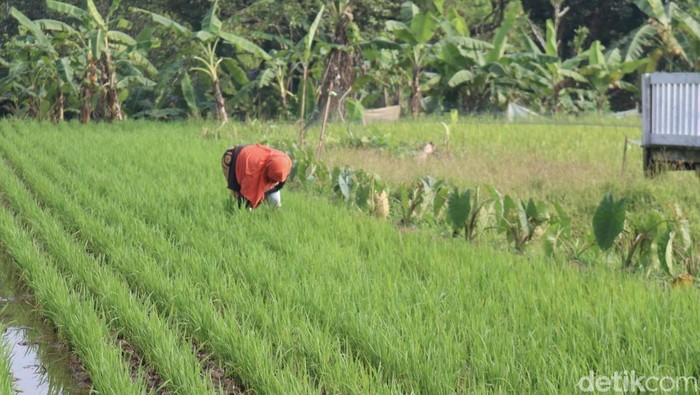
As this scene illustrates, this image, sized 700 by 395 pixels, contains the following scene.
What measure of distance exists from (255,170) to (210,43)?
32.1 feet

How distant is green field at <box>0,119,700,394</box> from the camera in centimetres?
312

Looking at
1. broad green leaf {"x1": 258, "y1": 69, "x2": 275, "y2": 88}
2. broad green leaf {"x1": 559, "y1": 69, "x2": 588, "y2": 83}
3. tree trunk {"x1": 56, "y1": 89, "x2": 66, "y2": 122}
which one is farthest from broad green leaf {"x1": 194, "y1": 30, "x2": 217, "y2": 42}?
broad green leaf {"x1": 559, "y1": 69, "x2": 588, "y2": 83}

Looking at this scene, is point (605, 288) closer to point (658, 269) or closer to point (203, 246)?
point (658, 269)

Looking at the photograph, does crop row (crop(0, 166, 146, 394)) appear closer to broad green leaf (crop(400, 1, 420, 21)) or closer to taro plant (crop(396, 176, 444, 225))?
taro plant (crop(396, 176, 444, 225))

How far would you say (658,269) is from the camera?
5051mm

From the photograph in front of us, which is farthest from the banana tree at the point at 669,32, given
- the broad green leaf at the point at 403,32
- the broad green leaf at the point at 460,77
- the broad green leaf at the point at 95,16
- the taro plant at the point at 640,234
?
the taro plant at the point at 640,234

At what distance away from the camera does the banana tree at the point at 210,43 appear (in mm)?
14125

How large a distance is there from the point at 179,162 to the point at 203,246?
4180 mm

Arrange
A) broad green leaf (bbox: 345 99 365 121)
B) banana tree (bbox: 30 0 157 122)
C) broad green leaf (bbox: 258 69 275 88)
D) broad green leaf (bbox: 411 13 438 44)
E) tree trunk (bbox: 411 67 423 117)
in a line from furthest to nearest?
tree trunk (bbox: 411 67 423 117) → broad green leaf (bbox: 258 69 275 88) → broad green leaf (bbox: 411 13 438 44) → banana tree (bbox: 30 0 157 122) → broad green leaf (bbox: 345 99 365 121)

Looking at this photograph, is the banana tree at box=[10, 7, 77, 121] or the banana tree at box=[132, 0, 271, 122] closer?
the banana tree at box=[132, 0, 271, 122]

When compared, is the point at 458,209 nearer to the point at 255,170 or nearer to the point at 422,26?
the point at 255,170

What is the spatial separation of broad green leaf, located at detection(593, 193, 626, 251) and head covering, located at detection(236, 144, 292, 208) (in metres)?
1.92

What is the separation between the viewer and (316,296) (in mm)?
3982

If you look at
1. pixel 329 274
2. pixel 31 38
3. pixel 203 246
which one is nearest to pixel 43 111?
pixel 31 38
